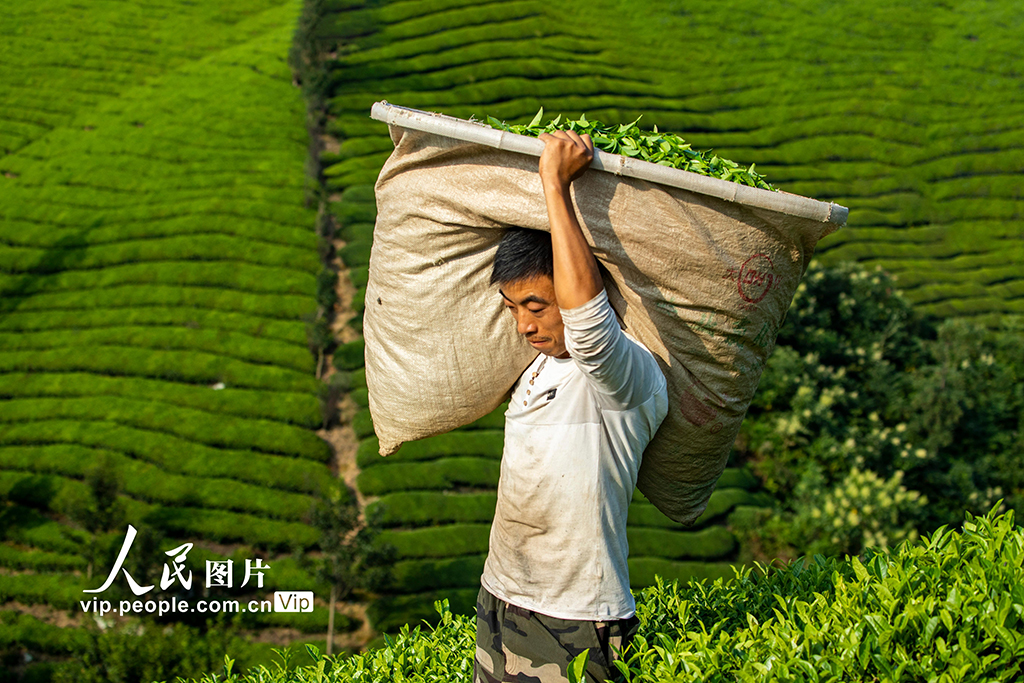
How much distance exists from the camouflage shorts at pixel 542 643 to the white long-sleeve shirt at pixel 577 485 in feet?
0.12

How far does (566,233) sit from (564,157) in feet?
0.86

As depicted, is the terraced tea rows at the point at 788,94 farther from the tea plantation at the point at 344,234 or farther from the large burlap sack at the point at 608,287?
the large burlap sack at the point at 608,287

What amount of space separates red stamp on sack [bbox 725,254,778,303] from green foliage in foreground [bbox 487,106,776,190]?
0.24 meters

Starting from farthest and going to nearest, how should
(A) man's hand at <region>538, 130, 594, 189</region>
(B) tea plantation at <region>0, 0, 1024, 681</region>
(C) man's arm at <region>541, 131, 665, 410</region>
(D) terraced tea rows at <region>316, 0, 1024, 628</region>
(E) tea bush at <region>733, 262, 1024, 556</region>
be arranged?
1. (D) terraced tea rows at <region>316, 0, 1024, 628</region>
2. (E) tea bush at <region>733, 262, 1024, 556</region>
3. (B) tea plantation at <region>0, 0, 1024, 681</region>
4. (A) man's hand at <region>538, 130, 594, 189</region>
5. (C) man's arm at <region>541, 131, 665, 410</region>

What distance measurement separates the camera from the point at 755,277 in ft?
7.33

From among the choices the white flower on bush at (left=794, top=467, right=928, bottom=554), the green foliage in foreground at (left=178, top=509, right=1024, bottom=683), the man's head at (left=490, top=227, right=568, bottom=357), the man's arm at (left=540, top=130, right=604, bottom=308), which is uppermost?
the man's arm at (left=540, top=130, right=604, bottom=308)

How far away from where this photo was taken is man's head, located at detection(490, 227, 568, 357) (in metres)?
2.06

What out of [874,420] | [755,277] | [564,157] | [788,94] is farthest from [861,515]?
[788,94]

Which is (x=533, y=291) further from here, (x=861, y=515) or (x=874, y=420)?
(x=874, y=420)

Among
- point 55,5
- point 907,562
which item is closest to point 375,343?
point 907,562

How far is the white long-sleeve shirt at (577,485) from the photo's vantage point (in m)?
2.07

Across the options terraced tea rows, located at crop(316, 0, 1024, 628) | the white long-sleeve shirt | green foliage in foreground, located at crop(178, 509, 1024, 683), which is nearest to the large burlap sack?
the white long-sleeve shirt

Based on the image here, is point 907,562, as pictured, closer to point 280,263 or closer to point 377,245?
point 377,245

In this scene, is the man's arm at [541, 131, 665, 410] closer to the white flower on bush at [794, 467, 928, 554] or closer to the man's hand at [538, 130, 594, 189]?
the man's hand at [538, 130, 594, 189]
